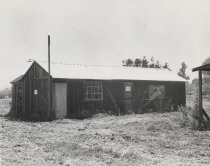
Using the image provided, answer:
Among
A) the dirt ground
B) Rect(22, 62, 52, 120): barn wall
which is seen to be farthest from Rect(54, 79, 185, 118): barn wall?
the dirt ground

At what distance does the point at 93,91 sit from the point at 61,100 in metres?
2.26

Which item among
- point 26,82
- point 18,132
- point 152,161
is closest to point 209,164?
point 152,161

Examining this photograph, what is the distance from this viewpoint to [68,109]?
1820 centimetres

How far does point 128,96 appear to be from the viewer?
20.8 meters

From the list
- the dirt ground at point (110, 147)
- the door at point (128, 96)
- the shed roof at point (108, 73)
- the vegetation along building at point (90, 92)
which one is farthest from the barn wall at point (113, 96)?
the dirt ground at point (110, 147)

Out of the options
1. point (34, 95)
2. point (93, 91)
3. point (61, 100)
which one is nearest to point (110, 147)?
point (61, 100)

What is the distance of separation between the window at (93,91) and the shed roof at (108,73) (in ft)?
1.40

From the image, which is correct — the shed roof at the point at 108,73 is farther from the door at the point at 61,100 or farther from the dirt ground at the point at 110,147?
the dirt ground at the point at 110,147

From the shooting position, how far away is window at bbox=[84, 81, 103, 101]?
18953 millimetres

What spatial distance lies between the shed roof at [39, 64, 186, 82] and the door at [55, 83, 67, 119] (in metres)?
0.64

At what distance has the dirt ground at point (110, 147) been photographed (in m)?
7.10

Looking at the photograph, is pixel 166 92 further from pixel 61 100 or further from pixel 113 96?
pixel 61 100

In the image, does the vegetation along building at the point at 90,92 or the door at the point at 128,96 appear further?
the door at the point at 128,96

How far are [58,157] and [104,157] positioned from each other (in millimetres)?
1127
